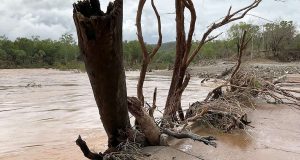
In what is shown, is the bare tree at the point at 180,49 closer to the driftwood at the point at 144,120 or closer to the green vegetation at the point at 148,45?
the driftwood at the point at 144,120

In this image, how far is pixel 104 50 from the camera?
247 centimetres

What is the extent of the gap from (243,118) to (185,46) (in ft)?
4.73

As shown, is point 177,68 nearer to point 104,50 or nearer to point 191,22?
point 191,22

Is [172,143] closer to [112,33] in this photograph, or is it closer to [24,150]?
[112,33]

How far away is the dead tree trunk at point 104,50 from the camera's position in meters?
2.30

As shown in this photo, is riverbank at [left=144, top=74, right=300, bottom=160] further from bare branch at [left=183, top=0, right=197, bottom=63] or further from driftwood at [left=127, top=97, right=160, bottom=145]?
bare branch at [left=183, top=0, right=197, bottom=63]

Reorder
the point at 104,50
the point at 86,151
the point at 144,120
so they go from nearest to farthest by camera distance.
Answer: the point at 104,50, the point at 86,151, the point at 144,120

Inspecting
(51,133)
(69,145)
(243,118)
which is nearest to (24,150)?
(69,145)

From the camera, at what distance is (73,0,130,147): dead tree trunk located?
7.55 feet

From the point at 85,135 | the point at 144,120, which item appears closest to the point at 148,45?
the point at 85,135

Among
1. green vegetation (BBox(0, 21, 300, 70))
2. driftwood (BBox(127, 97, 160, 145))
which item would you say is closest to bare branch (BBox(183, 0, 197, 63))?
driftwood (BBox(127, 97, 160, 145))

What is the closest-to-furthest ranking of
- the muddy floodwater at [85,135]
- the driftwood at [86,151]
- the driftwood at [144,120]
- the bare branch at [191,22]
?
the driftwood at [86,151]
the driftwood at [144,120]
the muddy floodwater at [85,135]
the bare branch at [191,22]

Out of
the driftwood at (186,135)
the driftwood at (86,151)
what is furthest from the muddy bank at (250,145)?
the driftwood at (86,151)

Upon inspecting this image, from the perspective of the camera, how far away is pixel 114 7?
2.36 m
